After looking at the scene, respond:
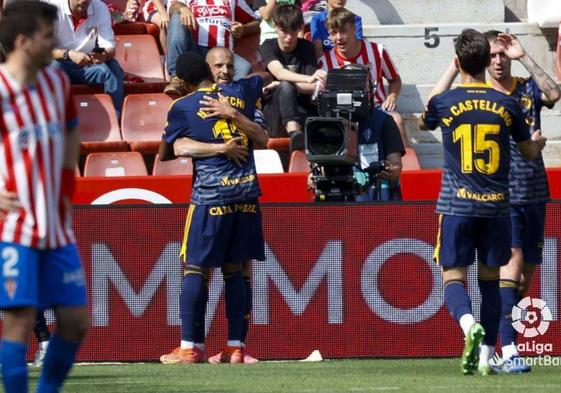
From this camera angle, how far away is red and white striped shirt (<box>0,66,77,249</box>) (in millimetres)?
6070

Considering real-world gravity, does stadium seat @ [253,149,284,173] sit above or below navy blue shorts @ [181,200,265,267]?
above

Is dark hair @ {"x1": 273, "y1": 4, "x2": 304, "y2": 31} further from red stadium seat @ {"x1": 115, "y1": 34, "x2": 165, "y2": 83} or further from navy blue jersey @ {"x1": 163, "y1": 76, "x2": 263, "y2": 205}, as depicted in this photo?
navy blue jersey @ {"x1": 163, "y1": 76, "x2": 263, "y2": 205}

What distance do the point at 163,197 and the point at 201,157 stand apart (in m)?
1.65

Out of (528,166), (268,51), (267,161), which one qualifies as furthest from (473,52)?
(268,51)

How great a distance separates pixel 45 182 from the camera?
6.11m

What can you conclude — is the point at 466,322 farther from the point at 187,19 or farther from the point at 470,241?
the point at 187,19

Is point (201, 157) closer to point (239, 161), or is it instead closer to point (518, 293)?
point (239, 161)

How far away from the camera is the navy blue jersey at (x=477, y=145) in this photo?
27.7ft

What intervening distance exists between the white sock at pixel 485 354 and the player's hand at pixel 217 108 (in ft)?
7.83

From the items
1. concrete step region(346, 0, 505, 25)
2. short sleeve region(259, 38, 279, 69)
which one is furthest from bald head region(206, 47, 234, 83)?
concrete step region(346, 0, 505, 25)

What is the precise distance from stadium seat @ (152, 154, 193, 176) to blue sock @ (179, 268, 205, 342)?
283 centimetres

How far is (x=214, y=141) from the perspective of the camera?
9.66 metres

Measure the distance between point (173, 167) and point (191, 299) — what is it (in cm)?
311

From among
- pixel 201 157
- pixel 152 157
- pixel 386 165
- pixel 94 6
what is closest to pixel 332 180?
pixel 386 165
